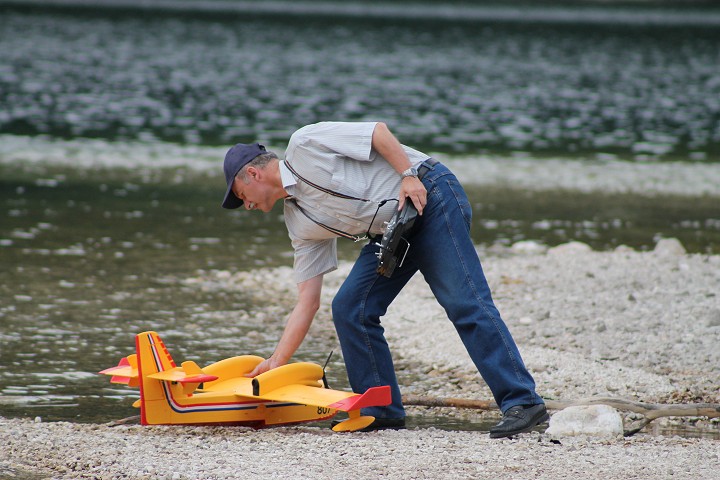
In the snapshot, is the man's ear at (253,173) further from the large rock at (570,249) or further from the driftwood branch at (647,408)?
the large rock at (570,249)

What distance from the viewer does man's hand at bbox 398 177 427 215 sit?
18.6 ft

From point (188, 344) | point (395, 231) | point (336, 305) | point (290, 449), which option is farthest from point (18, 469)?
point (188, 344)

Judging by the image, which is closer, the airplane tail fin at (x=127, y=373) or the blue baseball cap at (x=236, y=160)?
the blue baseball cap at (x=236, y=160)

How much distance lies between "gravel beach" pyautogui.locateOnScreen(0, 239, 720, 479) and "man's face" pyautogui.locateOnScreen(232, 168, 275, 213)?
1.38m

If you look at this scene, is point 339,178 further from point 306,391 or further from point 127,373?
point 127,373

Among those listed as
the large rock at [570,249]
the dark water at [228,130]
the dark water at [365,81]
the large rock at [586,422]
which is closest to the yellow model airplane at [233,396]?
the dark water at [228,130]

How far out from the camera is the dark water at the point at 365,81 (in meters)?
26.8

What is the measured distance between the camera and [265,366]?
6.41 meters

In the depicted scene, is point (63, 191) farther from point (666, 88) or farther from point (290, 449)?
point (666, 88)

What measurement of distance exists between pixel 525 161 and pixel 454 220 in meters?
17.1

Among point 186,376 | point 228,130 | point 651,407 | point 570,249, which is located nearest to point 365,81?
point 228,130

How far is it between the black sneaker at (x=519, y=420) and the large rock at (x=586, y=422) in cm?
20

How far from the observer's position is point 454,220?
5812 mm

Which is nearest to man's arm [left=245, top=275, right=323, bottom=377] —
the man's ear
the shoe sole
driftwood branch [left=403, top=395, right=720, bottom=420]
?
the man's ear
